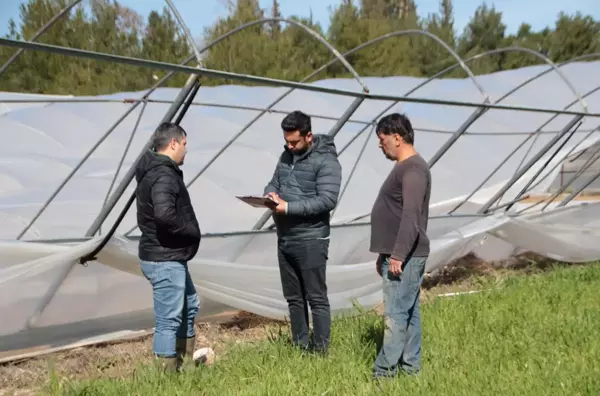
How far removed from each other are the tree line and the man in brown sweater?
8.66 ft

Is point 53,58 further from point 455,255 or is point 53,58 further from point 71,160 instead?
point 455,255

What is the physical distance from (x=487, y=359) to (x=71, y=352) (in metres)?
2.53

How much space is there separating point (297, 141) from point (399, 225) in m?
0.74

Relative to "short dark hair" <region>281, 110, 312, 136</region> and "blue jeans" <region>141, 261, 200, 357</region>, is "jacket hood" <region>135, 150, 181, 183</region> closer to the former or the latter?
"blue jeans" <region>141, 261, 200, 357</region>

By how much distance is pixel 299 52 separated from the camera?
18141 mm

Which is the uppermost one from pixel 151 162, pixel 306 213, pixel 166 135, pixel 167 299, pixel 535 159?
pixel 166 135

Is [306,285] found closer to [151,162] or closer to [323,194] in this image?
[323,194]

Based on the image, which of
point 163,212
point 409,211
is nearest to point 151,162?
point 163,212

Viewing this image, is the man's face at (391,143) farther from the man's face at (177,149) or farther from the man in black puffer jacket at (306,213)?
the man's face at (177,149)

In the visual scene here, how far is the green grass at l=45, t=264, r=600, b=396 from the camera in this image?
308 centimetres

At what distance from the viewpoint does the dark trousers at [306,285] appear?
Answer: 3457mm

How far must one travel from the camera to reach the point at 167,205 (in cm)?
314

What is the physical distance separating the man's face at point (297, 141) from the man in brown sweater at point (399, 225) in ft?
1.55

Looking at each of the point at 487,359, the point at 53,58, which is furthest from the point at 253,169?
the point at 53,58
